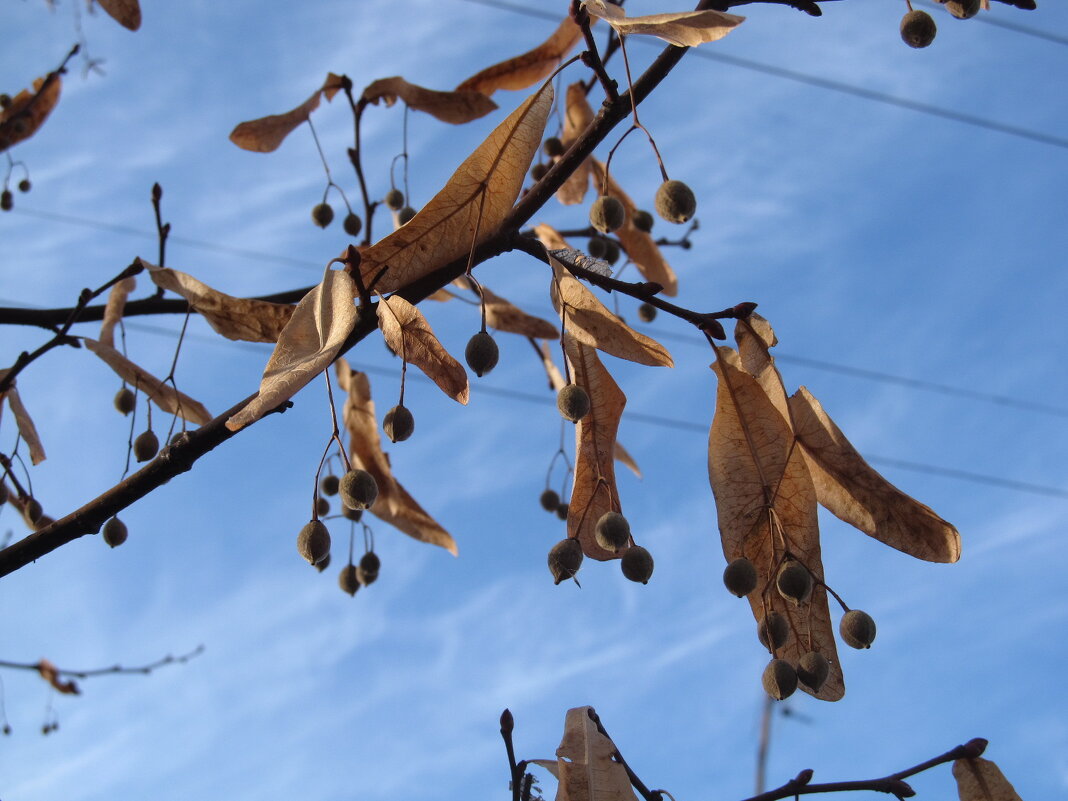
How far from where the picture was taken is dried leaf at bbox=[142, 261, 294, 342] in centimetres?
134

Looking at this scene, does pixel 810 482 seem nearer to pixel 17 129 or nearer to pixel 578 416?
pixel 578 416

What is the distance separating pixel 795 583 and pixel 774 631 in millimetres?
70

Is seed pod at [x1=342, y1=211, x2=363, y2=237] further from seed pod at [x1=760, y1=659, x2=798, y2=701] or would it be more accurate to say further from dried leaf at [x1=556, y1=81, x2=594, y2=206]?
seed pod at [x1=760, y1=659, x2=798, y2=701]

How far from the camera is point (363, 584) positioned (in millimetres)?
2121

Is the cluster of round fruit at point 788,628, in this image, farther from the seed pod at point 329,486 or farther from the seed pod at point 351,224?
the seed pod at point 351,224

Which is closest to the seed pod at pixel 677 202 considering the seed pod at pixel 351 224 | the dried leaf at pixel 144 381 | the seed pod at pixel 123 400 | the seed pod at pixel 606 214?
the seed pod at pixel 606 214

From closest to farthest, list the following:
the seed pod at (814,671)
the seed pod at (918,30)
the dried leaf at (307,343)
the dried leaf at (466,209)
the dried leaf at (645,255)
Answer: the dried leaf at (307,343) < the dried leaf at (466,209) < the seed pod at (814,671) < the seed pod at (918,30) < the dried leaf at (645,255)

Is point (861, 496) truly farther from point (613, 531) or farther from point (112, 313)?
point (112, 313)

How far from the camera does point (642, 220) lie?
Result: 2230mm

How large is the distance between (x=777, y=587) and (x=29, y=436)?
47.6 inches

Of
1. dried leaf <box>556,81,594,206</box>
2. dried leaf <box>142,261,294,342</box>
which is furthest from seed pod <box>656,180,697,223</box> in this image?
dried leaf <box>556,81,594,206</box>

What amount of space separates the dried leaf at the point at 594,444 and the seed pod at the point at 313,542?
1.02ft

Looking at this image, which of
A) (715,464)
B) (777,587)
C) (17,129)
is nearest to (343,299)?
(715,464)

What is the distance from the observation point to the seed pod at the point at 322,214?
2562 millimetres
